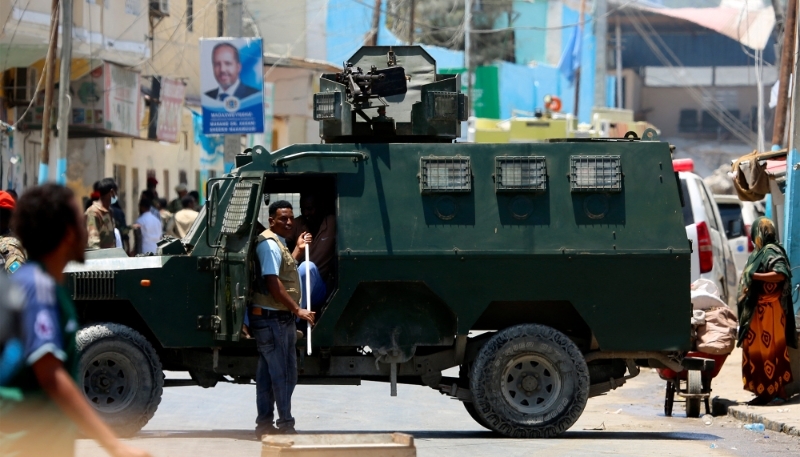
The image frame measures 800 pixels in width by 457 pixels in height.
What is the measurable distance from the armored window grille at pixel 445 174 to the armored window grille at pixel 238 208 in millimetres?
1257

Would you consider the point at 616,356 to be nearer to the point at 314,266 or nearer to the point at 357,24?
the point at 314,266

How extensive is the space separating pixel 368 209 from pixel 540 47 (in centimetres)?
5130

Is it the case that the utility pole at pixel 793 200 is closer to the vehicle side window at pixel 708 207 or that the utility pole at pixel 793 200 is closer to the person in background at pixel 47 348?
the vehicle side window at pixel 708 207

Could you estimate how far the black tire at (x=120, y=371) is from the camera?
9492 mm

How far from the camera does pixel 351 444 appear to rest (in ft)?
18.9

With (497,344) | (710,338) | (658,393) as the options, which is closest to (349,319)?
(497,344)

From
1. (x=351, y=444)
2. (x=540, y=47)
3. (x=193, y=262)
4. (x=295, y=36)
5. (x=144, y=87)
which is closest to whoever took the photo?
(x=351, y=444)

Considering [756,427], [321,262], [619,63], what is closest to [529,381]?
[321,262]

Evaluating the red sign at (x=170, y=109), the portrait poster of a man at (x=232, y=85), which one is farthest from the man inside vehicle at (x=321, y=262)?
the red sign at (x=170, y=109)

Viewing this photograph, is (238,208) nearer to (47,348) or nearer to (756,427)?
(756,427)

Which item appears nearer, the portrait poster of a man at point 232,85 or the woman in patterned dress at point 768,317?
the woman in patterned dress at point 768,317

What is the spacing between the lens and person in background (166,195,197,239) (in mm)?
19188

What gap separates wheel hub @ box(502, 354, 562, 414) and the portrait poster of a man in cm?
1117

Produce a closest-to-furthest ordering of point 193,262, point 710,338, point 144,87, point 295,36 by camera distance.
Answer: point 193,262
point 710,338
point 144,87
point 295,36
